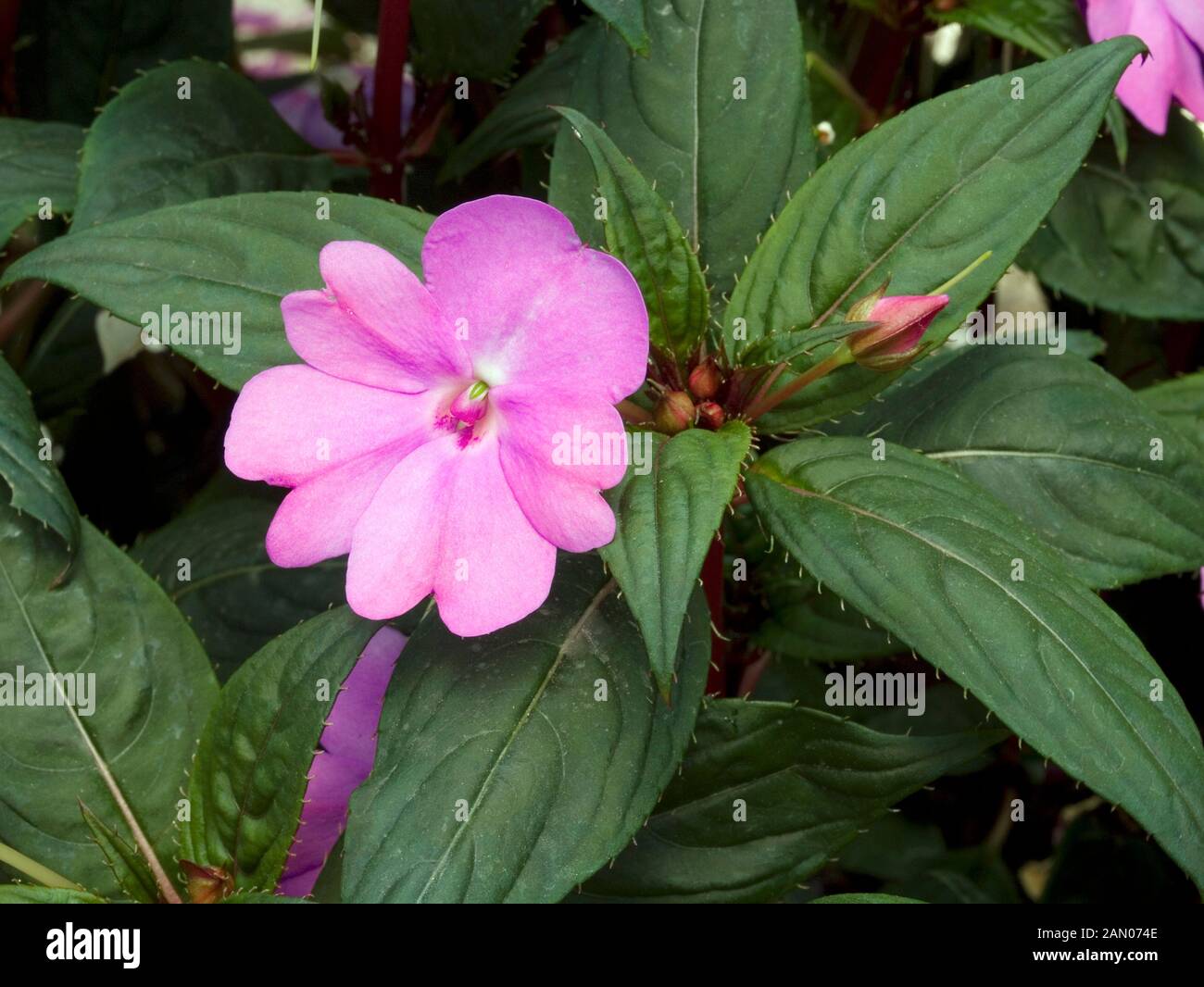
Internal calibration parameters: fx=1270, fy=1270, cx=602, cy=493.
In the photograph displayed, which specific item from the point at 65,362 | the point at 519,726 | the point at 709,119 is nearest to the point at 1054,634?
the point at 519,726

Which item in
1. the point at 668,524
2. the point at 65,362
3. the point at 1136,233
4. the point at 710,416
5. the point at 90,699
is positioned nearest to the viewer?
the point at 668,524

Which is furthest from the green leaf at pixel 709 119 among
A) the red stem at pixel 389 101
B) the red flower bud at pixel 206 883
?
the red flower bud at pixel 206 883

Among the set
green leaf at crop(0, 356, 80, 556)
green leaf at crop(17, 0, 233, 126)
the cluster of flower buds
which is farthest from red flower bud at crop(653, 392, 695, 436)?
green leaf at crop(17, 0, 233, 126)

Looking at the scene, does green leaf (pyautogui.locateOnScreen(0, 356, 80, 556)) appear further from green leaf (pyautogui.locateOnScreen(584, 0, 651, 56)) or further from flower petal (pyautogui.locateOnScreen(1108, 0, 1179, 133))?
flower petal (pyautogui.locateOnScreen(1108, 0, 1179, 133))

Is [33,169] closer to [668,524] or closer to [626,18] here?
[626,18]

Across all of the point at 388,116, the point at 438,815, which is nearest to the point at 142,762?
the point at 438,815

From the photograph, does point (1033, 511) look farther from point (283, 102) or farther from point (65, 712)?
Answer: point (283, 102)
